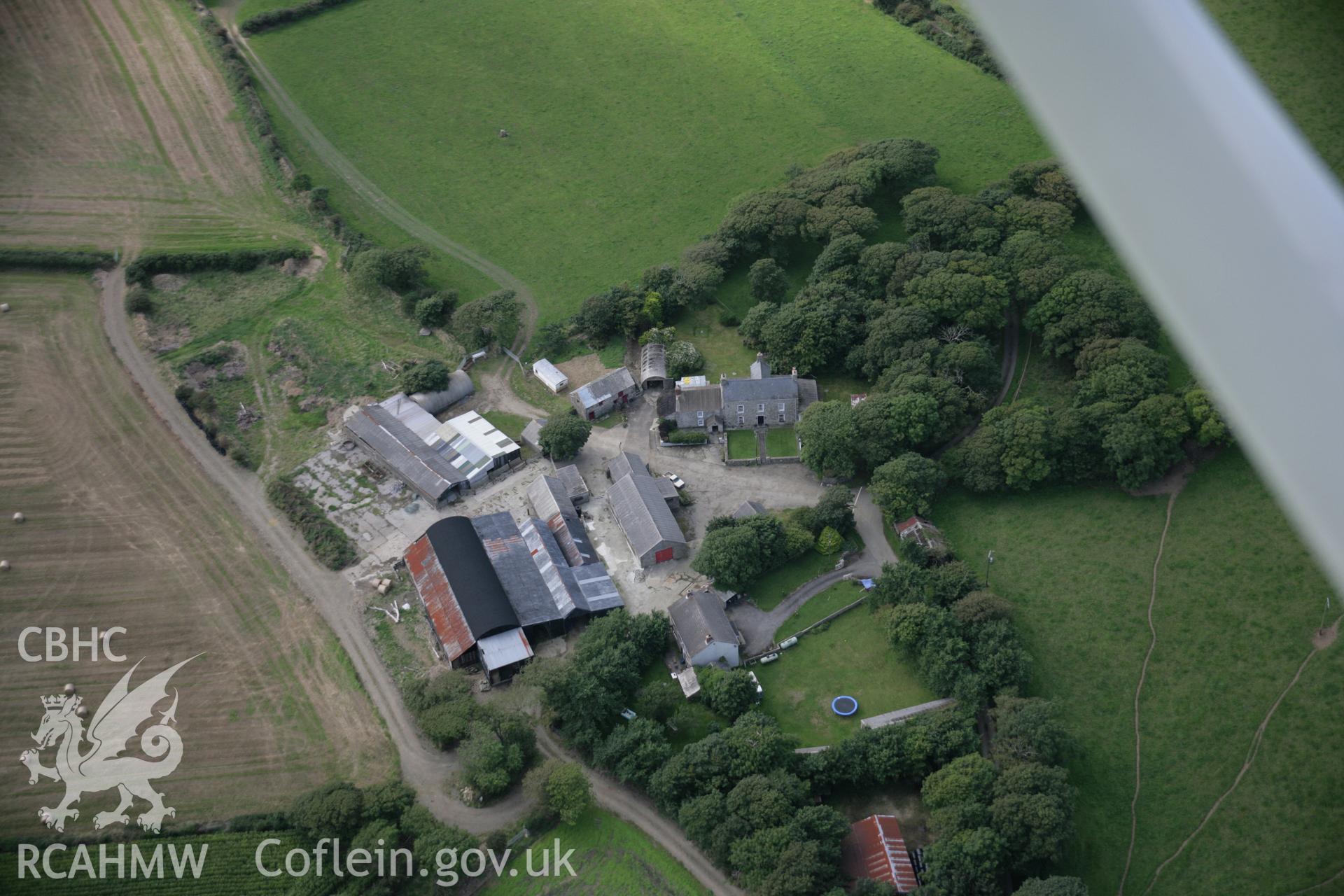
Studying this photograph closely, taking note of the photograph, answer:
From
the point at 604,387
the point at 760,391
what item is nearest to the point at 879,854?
the point at 760,391

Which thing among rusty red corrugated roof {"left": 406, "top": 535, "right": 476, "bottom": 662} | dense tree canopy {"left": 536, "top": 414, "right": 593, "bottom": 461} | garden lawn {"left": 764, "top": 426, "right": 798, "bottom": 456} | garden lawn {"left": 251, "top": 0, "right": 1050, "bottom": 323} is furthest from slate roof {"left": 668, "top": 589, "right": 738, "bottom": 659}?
garden lawn {"left": 251, "top": 0, "right": 1050, "bottom": 323}

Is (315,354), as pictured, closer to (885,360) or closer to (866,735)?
(885,360)

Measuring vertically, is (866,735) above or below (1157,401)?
below

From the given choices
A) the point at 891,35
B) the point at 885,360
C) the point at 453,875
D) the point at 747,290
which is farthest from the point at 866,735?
the point at 891,35

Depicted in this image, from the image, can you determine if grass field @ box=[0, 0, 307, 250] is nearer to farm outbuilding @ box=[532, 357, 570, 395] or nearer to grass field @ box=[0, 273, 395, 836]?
grass field @ box=[0, 273, 395, 836]

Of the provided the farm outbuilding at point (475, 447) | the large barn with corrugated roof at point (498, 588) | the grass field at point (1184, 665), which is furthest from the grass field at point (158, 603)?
Result: the grass field at point (1184, 665)

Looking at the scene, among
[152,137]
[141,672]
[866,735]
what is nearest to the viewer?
[866,735]
